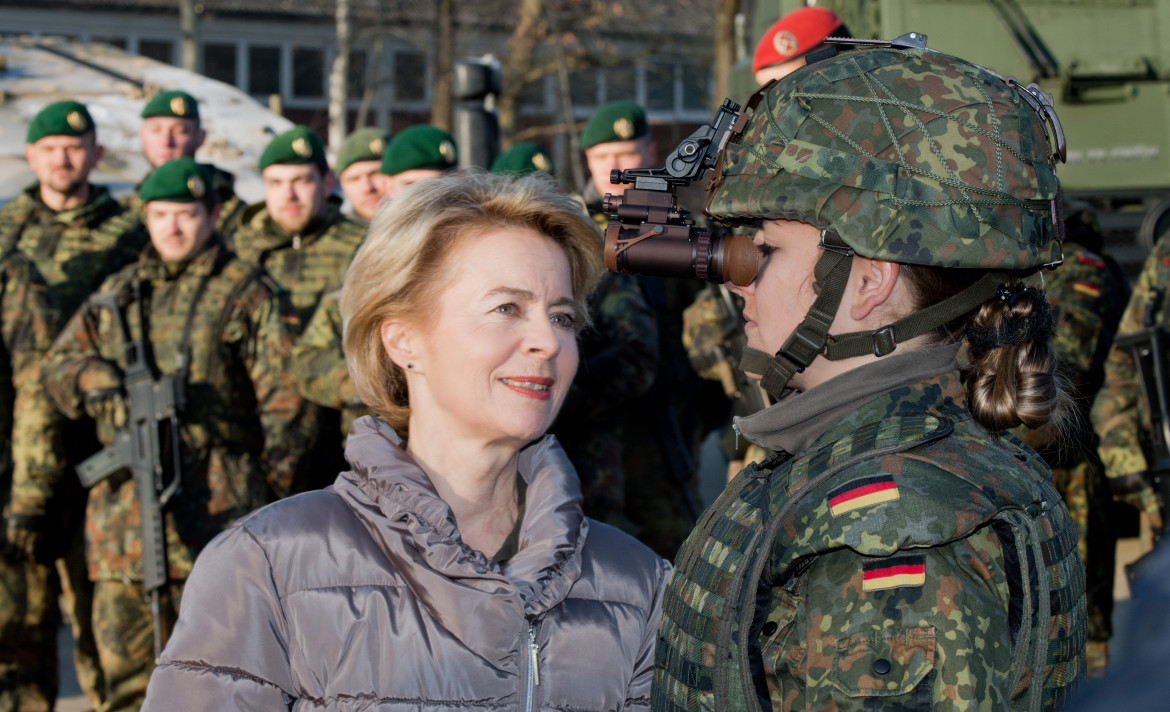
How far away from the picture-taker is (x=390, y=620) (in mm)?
2090

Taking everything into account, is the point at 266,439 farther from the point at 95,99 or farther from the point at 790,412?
the point at 95,99

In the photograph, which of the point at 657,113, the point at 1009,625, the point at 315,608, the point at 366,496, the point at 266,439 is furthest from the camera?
the point at 657,113

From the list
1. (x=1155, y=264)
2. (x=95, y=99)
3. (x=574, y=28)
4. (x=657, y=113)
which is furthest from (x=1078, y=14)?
(x=657, y=113)

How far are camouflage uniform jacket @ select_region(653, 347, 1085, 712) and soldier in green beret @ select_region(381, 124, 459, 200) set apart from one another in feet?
13.3

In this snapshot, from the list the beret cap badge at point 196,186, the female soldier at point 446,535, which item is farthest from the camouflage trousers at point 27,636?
the female soldier at point 446,535

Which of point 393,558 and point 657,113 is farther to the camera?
point 657,113

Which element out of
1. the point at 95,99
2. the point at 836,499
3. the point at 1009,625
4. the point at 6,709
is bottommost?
the point at 6,709

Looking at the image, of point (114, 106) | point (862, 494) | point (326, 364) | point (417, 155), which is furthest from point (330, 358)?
point (114, 106)

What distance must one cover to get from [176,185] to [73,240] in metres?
1.56

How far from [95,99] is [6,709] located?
22.1ft

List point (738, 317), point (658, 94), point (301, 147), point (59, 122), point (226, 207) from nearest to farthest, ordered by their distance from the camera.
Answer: point (738, 317)
point (301, 147)
point (59, 122)
point (226, 207)
point (658, 94)

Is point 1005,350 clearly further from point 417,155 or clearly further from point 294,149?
point 294,149

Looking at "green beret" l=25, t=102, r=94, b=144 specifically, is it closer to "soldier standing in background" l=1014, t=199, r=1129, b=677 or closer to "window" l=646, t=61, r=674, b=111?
"soldier standing in background" l=1014, t=199, r=1129, b=677

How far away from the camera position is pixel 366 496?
223cm
